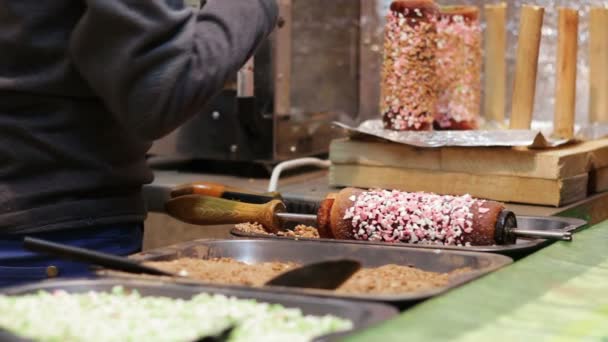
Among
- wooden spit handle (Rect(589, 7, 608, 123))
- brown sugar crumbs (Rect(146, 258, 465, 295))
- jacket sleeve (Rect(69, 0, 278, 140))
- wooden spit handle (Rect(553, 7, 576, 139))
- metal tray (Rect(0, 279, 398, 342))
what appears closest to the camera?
metal tray (Rect(0, 279, 398, 342))

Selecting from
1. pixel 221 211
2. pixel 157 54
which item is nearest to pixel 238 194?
pixel 221 211

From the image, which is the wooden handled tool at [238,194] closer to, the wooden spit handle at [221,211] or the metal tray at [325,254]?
the wooden spit handle at [221,211]

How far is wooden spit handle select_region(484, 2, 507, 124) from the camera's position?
2.52m

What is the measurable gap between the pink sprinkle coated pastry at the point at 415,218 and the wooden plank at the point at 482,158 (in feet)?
1.95

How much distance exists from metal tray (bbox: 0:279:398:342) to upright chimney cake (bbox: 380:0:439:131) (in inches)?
45.4

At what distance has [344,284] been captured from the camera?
1.19 metres

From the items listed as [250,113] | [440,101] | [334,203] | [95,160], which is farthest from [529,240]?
[250,113]

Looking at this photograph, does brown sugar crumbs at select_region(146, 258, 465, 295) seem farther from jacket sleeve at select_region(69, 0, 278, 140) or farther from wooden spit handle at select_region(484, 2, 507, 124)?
wooden spit handle at select_region(484, 2, 507, 124)

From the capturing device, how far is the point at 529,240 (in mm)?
1499

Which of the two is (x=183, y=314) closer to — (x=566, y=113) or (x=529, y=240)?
(x=529, y=240)

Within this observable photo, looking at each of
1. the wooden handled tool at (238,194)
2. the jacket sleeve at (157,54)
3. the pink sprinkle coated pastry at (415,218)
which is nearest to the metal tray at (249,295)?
the jacket sleeve at (157,54)

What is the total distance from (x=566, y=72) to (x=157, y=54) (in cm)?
133

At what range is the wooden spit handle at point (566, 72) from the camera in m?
2.35

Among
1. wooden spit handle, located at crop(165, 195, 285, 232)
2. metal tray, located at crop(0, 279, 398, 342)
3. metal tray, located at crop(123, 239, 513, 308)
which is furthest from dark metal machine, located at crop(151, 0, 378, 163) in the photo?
metal tray, located at crop(0, 279, 398, 342)
